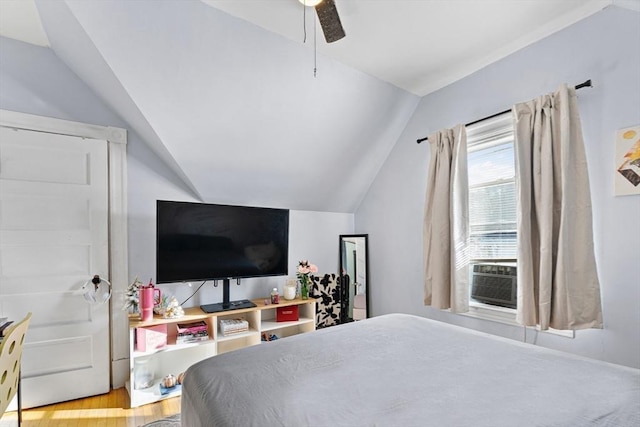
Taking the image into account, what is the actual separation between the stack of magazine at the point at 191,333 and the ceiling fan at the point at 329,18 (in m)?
2.34

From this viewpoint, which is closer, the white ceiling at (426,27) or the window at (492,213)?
the white ceiling at (426,27)

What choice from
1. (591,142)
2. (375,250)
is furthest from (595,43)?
(375,250)

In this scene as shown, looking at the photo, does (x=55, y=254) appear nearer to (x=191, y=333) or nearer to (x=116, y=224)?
(x=116, y=224)

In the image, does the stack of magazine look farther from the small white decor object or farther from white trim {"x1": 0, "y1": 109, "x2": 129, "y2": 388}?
white trim {"x1": 0, "y1": 109, "x2": 129, "y2": 388}

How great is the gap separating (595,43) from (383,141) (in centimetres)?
177

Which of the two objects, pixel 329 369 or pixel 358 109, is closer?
pixel 329 369

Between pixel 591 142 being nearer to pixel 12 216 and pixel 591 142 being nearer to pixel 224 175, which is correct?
pixel 224 175

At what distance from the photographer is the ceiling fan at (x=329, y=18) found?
164 centimetres

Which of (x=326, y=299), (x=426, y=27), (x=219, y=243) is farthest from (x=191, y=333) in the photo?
(x=426, y=27)

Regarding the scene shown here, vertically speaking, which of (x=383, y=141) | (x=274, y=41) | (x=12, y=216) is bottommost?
(x=12, y=216)

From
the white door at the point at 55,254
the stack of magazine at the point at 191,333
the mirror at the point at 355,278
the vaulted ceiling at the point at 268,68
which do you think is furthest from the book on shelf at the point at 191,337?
the mirror at the point at 355,278

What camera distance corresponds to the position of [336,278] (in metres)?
3.84

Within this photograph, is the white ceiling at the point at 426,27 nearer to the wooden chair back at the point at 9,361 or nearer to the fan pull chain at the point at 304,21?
the fan pull chain at the point at 304,21

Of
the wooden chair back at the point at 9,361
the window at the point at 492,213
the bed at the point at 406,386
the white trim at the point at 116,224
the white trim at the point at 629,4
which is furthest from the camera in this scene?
the white trim at the point at 116,224
